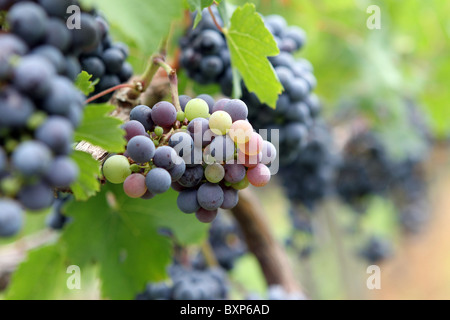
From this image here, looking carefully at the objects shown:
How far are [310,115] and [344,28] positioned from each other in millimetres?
1106

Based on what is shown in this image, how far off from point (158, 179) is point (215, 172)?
69 millimetres

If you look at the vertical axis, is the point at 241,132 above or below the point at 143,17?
below

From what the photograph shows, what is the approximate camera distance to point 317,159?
1.66m

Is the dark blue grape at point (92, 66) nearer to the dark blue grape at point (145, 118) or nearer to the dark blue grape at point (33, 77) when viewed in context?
the dark blue grape at point (145, 118)

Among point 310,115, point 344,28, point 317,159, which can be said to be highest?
point 344,28

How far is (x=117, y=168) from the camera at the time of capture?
526 millimetres

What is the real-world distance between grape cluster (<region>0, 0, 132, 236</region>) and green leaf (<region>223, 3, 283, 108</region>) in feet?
1.13

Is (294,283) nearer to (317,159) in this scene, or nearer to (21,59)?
(317,159)

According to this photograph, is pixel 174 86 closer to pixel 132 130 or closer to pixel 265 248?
pixel 132 130

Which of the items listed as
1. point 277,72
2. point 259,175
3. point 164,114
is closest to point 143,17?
point 164,114

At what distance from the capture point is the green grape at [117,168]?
53 cm

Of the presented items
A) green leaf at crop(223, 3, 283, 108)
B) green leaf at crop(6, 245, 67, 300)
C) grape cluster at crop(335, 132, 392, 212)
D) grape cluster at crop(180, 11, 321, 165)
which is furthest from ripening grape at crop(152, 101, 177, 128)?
grape cluster at crop(335, 132, 392, 212)

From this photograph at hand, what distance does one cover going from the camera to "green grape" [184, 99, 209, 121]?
541 mm
